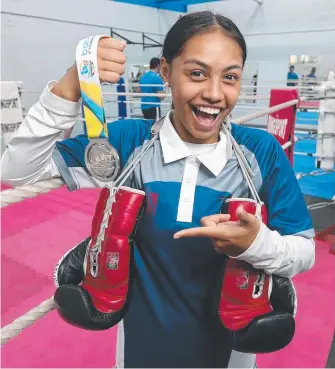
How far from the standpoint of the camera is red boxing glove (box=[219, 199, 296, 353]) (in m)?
0.59

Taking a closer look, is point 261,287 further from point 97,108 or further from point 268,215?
point 97,108

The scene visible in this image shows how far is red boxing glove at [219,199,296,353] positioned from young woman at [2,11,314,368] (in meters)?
0.04

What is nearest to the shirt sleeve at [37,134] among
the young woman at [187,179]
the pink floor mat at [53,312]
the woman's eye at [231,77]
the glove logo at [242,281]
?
the young woman at [187,179]

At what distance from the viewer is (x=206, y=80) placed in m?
0.56

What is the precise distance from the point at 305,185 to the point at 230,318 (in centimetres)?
292

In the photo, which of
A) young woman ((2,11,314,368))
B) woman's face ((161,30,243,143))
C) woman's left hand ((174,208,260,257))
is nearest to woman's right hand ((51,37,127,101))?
young woman ((2,11,314,368))

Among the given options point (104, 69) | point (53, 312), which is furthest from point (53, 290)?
point (104, 69)

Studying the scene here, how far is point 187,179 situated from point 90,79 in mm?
233

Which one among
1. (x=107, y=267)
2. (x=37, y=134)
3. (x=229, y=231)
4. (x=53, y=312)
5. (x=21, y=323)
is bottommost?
(x=53, y=312)

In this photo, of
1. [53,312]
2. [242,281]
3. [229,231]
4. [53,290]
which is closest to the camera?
[229,231]

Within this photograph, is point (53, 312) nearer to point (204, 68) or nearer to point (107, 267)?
point (107, 267)

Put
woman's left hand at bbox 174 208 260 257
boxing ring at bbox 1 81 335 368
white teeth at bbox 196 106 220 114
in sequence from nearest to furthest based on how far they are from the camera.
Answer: woman's left hand at bbox 174 208 260 257, white teeth at bbox 196 106 220 114, boxing ring at bbox 1 81 335 368

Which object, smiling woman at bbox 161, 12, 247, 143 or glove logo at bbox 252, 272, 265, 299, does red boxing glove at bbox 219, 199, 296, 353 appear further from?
smiling woman at bbox 161, 12, 247, 143

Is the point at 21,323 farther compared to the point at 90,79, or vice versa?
the point at 21,323
